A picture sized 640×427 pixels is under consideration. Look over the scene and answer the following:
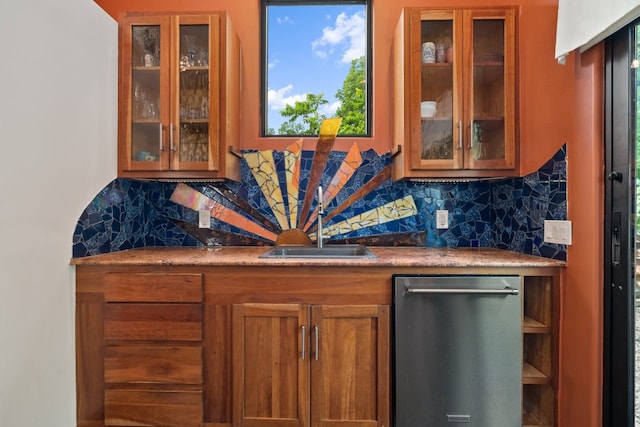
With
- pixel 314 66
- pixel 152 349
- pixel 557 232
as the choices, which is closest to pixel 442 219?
pixel 557 232

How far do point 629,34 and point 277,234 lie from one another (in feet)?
6.60

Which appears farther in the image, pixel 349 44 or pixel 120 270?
pixel 349 44

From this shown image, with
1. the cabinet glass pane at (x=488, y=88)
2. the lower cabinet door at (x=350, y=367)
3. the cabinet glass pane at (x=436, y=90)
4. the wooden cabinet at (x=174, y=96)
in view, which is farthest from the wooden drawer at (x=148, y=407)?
the cabinet glass pane at (x=488, y=88)

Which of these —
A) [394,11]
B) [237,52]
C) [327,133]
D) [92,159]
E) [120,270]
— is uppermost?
[394,11]

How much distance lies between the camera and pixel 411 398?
1.66 m

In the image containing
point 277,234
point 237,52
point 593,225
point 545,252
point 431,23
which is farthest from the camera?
point 277,234

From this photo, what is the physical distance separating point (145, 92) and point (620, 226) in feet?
8.08

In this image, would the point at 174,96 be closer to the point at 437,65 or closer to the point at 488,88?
the point at 437,65

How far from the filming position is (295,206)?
7.86 feet

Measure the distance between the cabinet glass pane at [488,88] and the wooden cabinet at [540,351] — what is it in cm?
75

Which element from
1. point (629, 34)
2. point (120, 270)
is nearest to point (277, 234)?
point (120, 270)

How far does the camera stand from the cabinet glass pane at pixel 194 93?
202 cm

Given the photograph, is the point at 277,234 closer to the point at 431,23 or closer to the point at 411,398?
the point at 411,398

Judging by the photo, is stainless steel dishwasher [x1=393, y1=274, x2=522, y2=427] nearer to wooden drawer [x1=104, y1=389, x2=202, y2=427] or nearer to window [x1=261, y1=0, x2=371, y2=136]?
wooden drawer [x1=104, y1=389, x2=202, y2=427]
